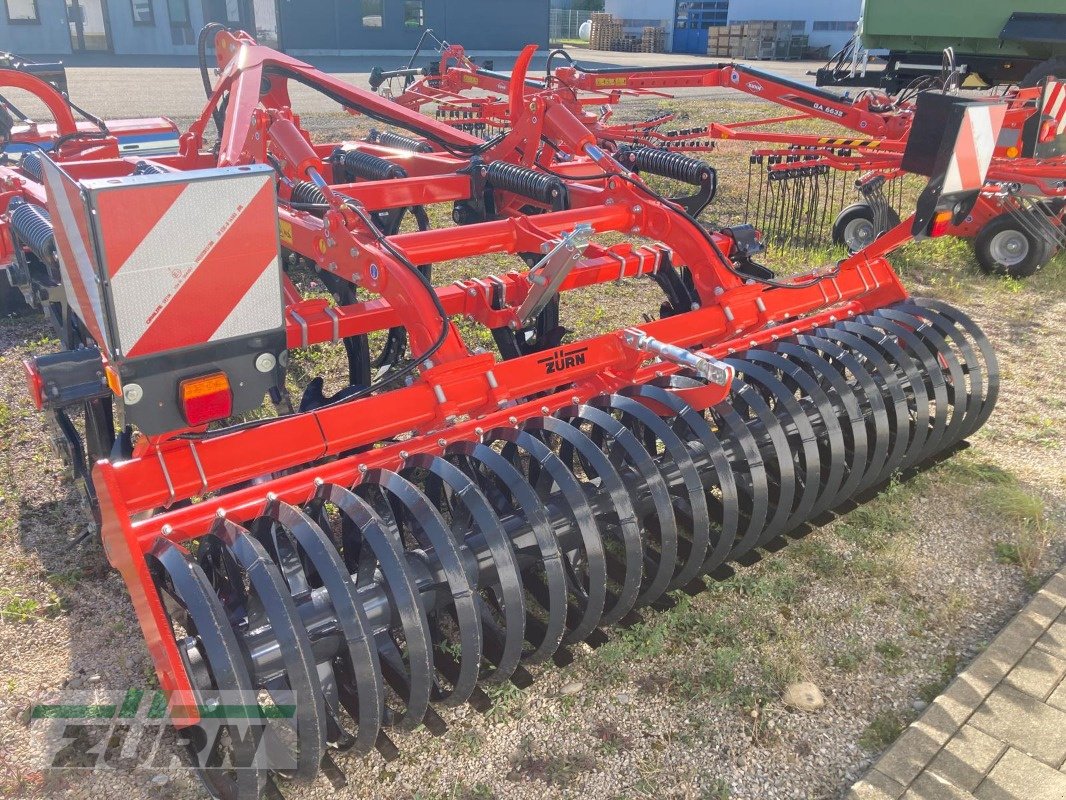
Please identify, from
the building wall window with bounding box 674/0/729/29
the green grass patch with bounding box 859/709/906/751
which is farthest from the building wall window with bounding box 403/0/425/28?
the green grass patch with bounding box 859/709/906/751

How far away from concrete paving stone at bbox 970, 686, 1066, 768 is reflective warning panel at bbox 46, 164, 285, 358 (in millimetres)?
2242

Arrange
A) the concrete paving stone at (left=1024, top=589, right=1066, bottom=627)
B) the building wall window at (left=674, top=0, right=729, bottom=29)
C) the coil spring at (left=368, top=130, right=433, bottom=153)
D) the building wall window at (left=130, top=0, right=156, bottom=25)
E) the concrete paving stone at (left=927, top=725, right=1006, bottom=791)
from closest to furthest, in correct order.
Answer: the concrete paving stone at (left=927, top=725, right=1006, bottom=791) → the concrete paving stone at (left=1024, top=589, right=1066, bottom=627) → the coil spring at (left=368, top=130, right=433, bottom=153) → the building wall window at (left=130, top=0, right=156, bottom=25) → the building wall window at (left=674, top=0, right=729, bottom=29)

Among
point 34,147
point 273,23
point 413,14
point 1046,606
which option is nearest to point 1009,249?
point 1046,606

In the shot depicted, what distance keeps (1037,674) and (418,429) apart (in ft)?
6.73

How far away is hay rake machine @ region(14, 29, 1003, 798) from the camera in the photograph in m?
1.93

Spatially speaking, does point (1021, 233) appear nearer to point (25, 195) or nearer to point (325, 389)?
point (325, 389)

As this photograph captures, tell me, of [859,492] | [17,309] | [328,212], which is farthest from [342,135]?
[859,492]

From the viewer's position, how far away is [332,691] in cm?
213

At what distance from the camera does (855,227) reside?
7031 millimetres

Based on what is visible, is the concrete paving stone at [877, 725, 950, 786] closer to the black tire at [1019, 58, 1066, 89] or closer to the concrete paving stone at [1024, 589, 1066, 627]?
the concrete paving stone at [1024, 589, 1066, 627]

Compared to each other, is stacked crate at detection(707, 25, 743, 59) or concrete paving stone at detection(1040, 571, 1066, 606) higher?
stacked crate at detection(707, 25, 743, 59)

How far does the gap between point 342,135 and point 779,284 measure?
1013 cm

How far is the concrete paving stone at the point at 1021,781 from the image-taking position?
2.19m

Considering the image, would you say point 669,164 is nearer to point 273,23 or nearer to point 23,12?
point 23,12
